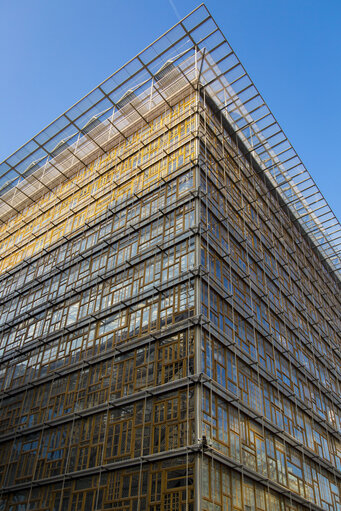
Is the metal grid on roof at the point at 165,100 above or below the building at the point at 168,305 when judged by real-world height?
above

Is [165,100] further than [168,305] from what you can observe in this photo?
Yes

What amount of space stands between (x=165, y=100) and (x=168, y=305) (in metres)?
14.5

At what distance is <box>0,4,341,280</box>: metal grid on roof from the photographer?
28.2 metres

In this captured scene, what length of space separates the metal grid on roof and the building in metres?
0.12

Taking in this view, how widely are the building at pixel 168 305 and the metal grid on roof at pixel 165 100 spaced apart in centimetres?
12

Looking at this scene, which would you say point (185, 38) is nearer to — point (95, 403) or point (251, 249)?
point (251, 249)

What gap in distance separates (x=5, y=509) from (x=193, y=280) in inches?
499

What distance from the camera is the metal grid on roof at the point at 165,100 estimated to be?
28203mm

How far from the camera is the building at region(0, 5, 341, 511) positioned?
58.4 ft

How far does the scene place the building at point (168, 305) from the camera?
1781 centimetres

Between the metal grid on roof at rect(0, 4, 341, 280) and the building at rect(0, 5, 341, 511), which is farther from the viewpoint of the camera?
the metal grid on roof at rect(0, 4, 341, 280)

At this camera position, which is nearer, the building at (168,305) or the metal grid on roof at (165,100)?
the building at (168,305)

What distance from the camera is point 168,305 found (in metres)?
20.4

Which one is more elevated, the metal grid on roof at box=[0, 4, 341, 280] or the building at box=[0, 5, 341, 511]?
the metal grid on roof at box=[0, 4, 341, 280]
